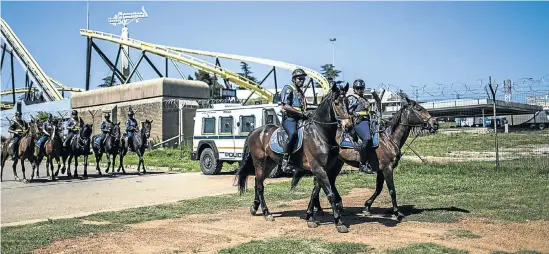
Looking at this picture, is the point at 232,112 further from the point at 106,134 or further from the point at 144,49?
the point at 144,49

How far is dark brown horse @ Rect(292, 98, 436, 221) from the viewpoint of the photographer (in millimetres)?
9461

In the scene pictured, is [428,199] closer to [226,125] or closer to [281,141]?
[281,141]

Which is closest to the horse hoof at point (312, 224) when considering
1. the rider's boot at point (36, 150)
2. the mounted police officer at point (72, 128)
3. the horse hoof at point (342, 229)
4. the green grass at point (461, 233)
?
the horse hoof at point (342, 229)

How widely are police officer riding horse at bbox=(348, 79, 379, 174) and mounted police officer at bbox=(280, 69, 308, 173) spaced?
3.32 ft

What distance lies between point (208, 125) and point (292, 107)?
1154 centimetres

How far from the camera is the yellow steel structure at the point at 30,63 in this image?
4880 cm

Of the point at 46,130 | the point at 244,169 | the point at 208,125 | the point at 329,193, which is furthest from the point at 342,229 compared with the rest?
the point at 46,130

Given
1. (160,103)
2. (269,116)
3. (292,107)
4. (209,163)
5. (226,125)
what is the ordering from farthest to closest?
(160,103)
(209,163)
(226,125)
(269,116)
(292,107)

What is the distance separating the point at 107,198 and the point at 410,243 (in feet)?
30.7

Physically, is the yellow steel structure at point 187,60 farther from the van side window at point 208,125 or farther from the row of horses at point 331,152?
the row of horses at point 331,152

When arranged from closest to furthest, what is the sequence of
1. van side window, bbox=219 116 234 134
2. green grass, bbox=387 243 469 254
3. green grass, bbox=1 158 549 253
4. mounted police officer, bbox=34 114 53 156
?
green grass, bbox=387 243 469 254, green grass, bbox=1 158 549 253, mounted police officer, bbox=34 114 53 156, van side window, bbox=219 116 234 134

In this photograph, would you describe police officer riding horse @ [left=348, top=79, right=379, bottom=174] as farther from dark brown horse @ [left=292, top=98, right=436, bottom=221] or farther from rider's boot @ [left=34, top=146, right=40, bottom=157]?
rider's boot @ [left=34, top=146, right=40, bottom=157]

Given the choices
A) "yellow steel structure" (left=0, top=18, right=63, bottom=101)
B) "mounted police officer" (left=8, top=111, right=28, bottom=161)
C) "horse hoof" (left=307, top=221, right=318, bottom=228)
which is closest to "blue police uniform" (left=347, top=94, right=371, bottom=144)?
"horse hoof" (left=307, top=221, right=318, bottom=228)

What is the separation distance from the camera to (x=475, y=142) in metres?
25.1
